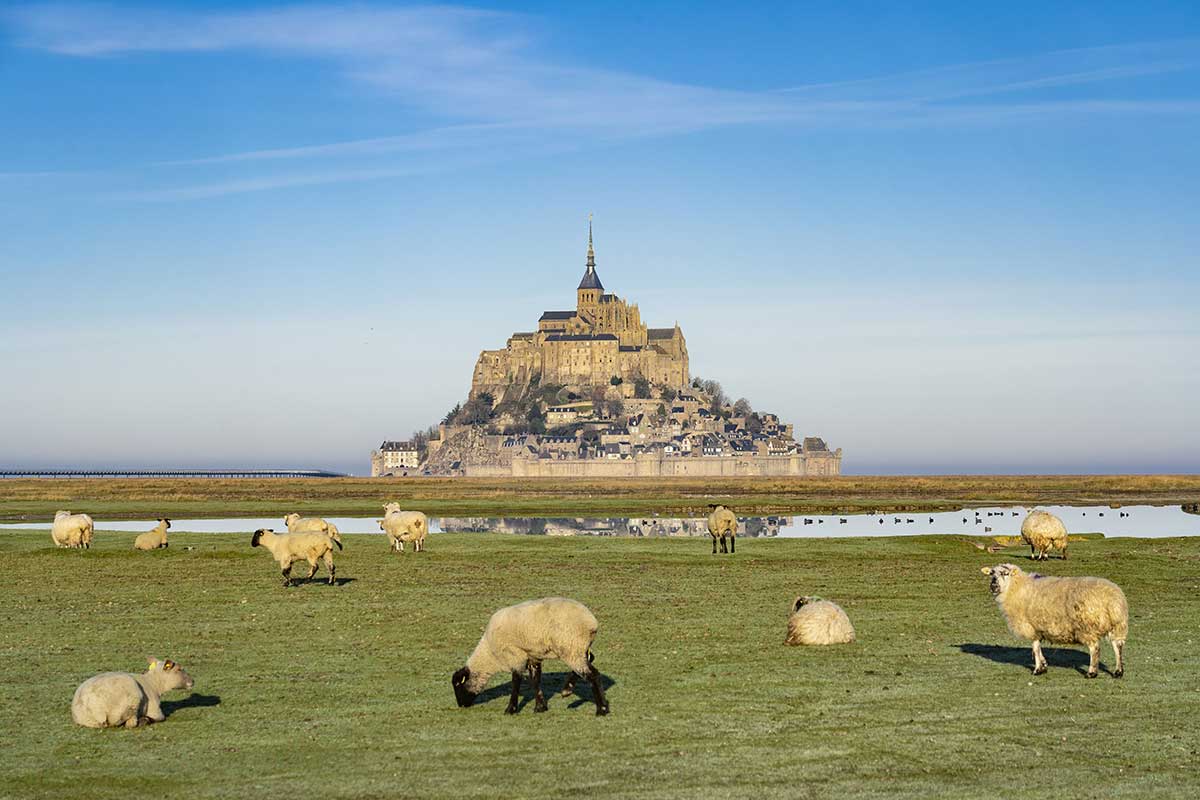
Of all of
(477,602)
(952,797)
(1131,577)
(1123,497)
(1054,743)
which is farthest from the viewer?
(1123,497)

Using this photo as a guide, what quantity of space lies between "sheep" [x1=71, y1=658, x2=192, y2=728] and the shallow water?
38234 mm

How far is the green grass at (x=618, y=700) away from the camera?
420 inches

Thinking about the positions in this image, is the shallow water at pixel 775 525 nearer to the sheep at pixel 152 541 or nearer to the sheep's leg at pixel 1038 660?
the sheep at pixel 152 541

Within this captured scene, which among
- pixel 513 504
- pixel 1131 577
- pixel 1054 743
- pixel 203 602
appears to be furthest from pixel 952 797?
pixel 513 504

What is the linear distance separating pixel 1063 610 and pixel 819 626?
3.65 m

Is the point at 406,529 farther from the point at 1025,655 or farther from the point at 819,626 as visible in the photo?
the point at 1025,655

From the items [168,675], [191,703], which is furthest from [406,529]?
[168,675]

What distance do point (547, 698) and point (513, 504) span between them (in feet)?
236

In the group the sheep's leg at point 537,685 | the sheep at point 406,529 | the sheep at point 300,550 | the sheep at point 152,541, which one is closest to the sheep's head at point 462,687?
the sheep's leg at point 537,685

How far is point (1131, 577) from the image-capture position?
27.1 metres

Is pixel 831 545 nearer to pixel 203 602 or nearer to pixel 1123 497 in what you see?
pixel 203 602

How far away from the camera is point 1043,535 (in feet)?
101

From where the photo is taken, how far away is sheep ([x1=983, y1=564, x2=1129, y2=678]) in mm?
14445

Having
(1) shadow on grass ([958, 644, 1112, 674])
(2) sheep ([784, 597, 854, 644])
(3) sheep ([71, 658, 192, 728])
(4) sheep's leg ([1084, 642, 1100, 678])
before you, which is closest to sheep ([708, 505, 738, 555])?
(2) sheep ([784, 597, 854, 644])
